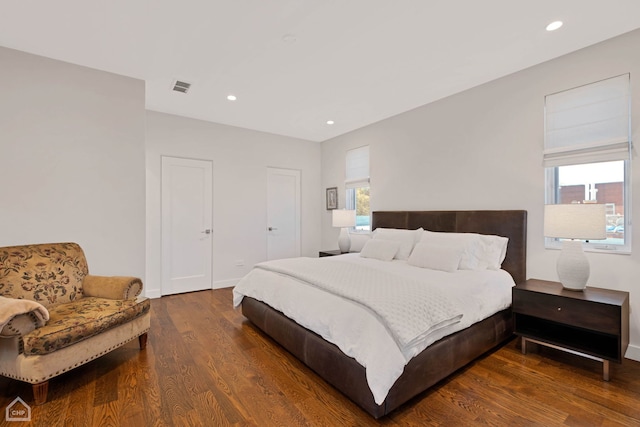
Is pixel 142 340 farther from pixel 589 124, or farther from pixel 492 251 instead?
pixel 589 124

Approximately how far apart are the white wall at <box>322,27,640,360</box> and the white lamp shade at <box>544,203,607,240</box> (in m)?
0.49

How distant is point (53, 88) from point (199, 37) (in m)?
1.64

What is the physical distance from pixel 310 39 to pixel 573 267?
9.36 ft

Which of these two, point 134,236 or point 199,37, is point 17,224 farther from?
point 199,37

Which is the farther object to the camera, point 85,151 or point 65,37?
point 85,151

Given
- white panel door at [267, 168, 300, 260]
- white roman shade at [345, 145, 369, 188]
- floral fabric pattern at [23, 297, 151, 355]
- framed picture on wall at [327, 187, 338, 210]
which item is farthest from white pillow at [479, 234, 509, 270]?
white panel door at [267, 168, 300, 260]

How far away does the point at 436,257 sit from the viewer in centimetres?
298

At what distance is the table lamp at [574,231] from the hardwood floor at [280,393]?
0.70 meters

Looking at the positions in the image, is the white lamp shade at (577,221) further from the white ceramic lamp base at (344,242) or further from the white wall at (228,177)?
the white wall at (228,177)

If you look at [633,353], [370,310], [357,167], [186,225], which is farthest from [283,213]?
[633,353]

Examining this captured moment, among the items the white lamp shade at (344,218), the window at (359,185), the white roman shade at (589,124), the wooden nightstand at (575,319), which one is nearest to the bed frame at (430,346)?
the wooden nightstand at (575,319)

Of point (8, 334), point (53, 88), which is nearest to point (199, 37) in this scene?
point (53, 88)

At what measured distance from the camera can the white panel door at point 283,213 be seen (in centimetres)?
536

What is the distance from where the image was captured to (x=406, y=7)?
6.93 feet
